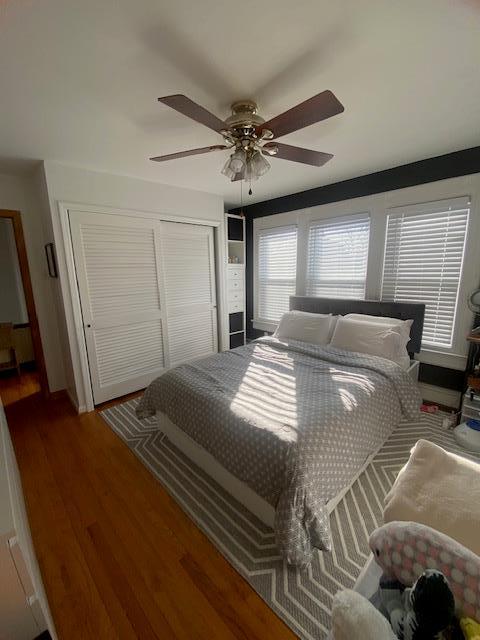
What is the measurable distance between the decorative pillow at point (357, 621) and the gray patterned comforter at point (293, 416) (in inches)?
24.6

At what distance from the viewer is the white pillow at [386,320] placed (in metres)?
2.55

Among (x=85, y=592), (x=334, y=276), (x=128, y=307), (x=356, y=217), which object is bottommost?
(x=85, y=592)

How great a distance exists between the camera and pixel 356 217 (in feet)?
9.78

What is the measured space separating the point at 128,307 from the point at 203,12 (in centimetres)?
247

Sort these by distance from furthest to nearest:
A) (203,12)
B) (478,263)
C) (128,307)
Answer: (128,307), (478,263), (203,12)

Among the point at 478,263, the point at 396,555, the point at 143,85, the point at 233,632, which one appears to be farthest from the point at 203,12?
the point at 478,263

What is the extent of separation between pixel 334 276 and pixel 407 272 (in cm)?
78

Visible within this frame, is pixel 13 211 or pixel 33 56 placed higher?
pixel 33 56

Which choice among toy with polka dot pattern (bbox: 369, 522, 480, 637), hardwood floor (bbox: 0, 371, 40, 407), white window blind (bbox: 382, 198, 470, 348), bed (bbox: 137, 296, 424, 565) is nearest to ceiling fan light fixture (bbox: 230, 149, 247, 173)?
bed (bbox: 137, 296, 424, 565)

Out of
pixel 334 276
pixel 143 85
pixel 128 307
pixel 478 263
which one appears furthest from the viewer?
pixel 334 276

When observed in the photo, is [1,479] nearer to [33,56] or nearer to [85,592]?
[85,592]

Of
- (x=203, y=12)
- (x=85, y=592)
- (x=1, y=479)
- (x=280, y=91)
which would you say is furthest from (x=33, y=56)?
(x=85, y=592)

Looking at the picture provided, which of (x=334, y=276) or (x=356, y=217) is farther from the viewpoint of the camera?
(x=334, y=276)

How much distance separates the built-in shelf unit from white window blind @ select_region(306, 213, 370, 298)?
42.6 inches
